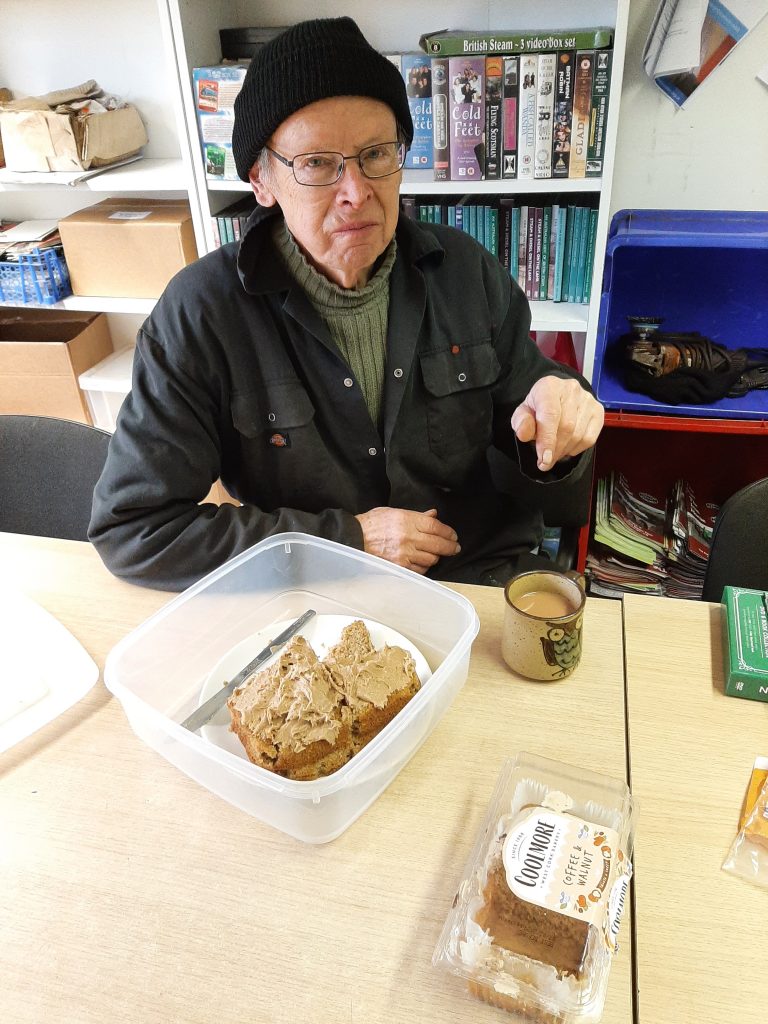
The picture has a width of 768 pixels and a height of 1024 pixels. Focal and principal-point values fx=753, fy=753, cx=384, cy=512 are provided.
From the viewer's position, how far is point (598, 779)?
75cm

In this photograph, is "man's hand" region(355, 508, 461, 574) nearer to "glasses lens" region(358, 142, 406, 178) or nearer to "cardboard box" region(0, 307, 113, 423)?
"glasses lens" region(358, 142, 406, 178)

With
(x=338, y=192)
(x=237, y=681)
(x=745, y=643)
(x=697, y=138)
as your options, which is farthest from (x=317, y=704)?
(x=697, y=138)

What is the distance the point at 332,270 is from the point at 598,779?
0.87 meters

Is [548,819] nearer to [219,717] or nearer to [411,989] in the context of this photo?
[411,989]

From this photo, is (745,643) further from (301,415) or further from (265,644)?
(301,415)

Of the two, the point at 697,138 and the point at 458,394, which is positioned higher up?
the point at 697,138

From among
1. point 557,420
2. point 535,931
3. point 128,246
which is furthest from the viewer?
point 128,246

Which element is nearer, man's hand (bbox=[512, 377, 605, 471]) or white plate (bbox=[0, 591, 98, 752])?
white plate (bbox=[0, 591, 98, 752])

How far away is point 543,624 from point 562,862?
0.27 m

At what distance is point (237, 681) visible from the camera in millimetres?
896

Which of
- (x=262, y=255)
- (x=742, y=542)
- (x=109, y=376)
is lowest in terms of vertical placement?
(x=109, y=376)

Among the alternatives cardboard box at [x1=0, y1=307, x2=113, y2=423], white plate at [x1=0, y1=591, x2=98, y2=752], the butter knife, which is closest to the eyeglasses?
the butter knife

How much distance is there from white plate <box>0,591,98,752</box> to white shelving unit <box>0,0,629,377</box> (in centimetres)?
140

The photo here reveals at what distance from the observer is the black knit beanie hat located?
1028 millimetres
